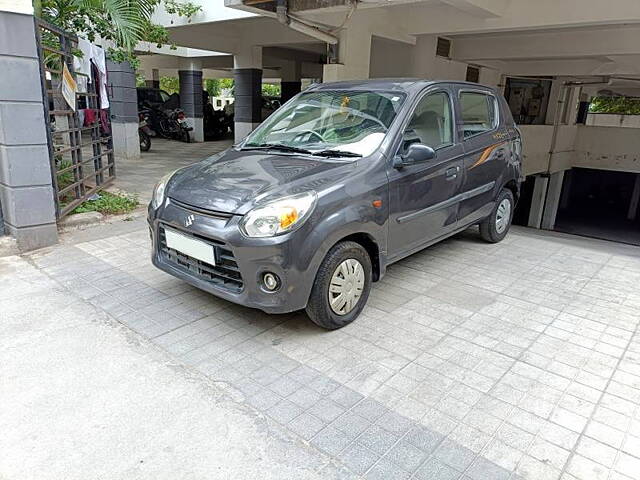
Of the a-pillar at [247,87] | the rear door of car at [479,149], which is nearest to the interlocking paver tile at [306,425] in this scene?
the rear door of car at [479,149]

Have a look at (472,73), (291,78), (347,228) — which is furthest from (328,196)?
(291,78)

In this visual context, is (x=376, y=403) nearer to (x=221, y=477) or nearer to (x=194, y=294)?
(x=221, y=477)

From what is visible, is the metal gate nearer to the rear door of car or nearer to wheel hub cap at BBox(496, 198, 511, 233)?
the rear door of car

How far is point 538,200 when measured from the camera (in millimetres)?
16812

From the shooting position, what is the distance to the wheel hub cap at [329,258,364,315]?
3125mm

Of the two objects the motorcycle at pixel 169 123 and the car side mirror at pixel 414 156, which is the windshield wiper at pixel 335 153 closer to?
the car side mirror at pixel 414 156

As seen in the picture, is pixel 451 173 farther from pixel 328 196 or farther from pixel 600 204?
pixel 600 204

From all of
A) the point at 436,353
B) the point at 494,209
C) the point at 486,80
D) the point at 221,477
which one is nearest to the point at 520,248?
the point at 494,209

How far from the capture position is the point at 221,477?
6.67 ft

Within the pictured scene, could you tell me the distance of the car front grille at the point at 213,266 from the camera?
9.71 ft

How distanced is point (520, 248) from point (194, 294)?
353cm

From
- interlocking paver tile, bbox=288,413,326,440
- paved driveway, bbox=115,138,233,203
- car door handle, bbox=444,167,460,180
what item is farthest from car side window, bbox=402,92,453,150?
paved driveway, bbox=115,138,233,203

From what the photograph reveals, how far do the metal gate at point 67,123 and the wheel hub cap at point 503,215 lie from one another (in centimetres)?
466

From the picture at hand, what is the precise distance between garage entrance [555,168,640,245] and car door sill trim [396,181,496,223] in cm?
1571
